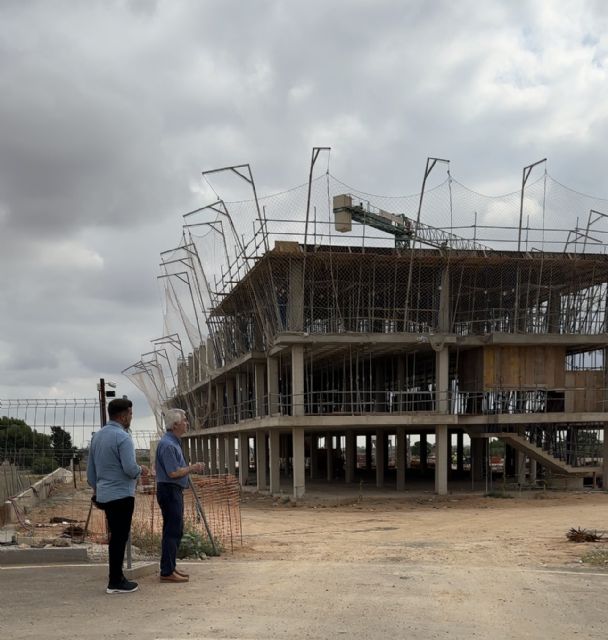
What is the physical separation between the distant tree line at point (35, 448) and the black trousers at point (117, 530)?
11244 millimetres

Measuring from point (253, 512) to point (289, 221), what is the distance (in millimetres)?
10289

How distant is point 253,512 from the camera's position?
25844 millimetres

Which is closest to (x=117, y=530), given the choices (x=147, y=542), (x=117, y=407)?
(x=117, y=407)

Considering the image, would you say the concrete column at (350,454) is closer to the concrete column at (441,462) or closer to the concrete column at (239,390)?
the concrete column at (239,390)

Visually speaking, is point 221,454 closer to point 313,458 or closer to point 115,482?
point 313,458

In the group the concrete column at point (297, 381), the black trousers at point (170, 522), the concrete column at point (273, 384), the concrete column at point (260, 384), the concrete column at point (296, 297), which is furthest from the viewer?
the concrete column at point (260, 384)

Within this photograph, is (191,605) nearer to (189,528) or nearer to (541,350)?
(189,528)

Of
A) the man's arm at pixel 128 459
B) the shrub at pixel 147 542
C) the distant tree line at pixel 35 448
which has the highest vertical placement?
the man's arm at pixel 128 459

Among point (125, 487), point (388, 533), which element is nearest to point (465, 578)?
point (125, 487)

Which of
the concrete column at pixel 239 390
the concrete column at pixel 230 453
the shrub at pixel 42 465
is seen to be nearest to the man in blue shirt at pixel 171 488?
the shrub at pixel 42 465

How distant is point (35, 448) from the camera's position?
21328 mm

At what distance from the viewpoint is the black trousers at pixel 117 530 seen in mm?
7387

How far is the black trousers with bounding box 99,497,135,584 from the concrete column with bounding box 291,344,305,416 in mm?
21538

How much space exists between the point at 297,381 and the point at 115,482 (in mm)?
21986
